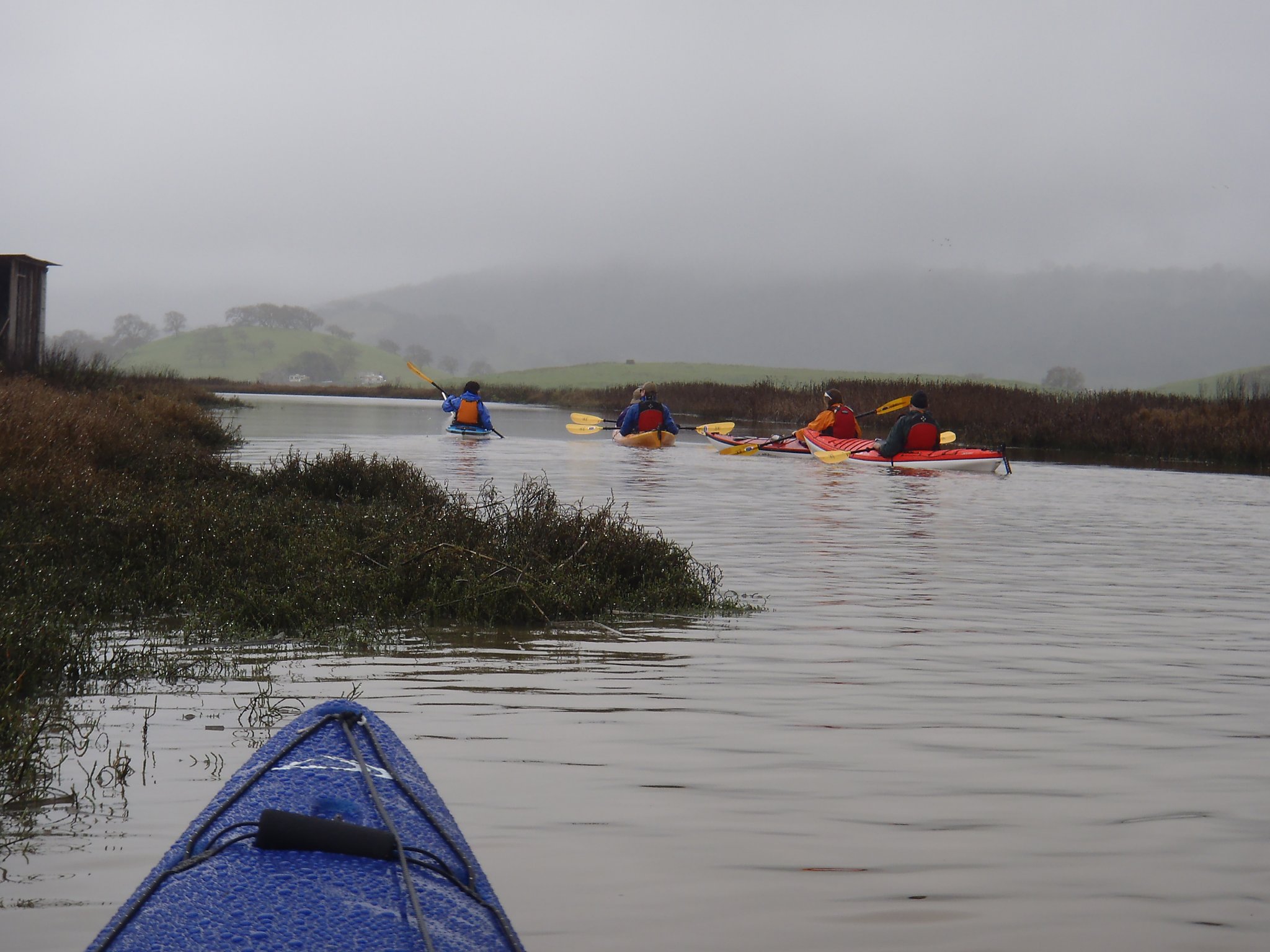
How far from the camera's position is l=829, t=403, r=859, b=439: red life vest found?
24828 millimetres

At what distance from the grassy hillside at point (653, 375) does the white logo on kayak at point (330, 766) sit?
81.2 m

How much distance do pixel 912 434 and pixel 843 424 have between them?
248cm

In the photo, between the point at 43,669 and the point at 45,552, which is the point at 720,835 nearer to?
the point at 43,669

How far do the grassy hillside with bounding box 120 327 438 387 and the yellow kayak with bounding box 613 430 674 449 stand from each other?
5404 inches

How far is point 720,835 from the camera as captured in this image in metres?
4.14

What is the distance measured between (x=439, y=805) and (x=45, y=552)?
636cm

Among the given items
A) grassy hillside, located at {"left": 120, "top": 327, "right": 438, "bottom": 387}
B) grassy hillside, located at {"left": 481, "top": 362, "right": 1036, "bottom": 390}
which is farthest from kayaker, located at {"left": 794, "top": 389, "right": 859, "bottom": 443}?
grassy hillside, located at {"left": 120, "top": 327, "right": 438, "bottom": 387}

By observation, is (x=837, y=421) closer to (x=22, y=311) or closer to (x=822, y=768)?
(x=22, y=311)

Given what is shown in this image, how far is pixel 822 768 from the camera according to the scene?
4902 millimetres

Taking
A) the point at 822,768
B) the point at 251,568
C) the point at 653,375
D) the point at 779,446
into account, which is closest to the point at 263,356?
the point at 653,375

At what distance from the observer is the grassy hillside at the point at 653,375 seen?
92938 millimetres

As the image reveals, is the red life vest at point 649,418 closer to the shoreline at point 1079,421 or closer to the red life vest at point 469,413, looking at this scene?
the red life vest at point 469,413

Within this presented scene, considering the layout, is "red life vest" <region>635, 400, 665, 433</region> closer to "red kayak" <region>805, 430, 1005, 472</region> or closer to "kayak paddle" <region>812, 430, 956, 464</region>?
"kayak paddle" <region>812, 430, 956, 464</region>

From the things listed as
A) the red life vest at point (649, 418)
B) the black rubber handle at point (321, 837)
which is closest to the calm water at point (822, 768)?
the black rubber handle at point (321, 837)
